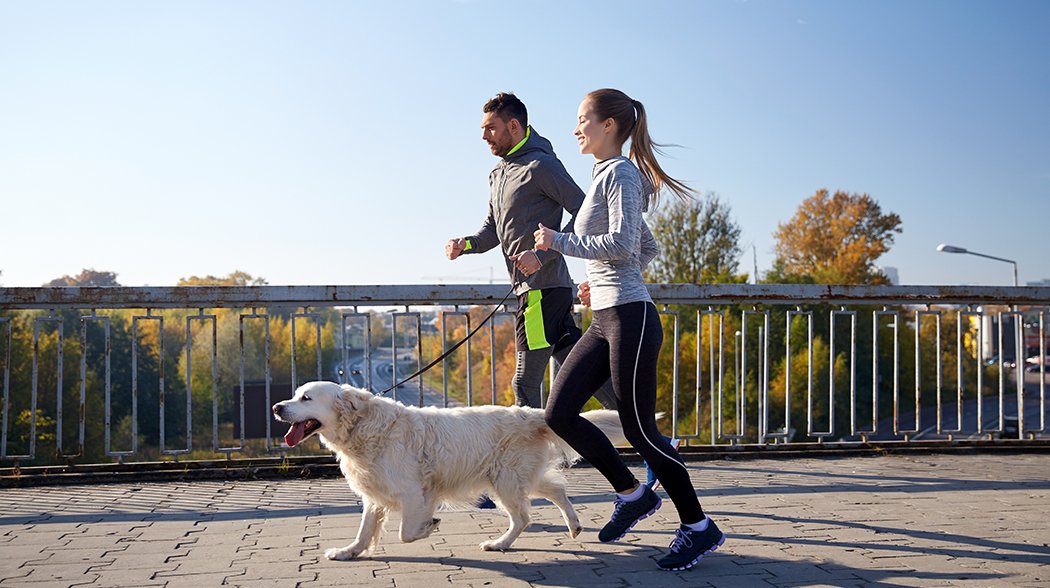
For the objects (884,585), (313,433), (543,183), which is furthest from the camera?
(543,183)

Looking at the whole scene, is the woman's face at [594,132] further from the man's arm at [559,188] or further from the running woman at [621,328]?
the man's arm at [559,188]

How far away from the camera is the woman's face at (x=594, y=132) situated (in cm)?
416

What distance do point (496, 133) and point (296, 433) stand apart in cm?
201

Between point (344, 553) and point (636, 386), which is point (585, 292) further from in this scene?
point (344, 553)

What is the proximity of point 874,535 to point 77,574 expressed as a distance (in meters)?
3.73

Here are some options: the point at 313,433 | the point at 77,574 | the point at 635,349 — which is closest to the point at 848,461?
the point at 635,349

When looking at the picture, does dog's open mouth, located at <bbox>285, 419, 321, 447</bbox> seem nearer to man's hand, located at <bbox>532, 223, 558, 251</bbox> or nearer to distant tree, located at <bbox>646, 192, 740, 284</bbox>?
man's hand, located at <bbox>532, 223, 558, 251</bbox>

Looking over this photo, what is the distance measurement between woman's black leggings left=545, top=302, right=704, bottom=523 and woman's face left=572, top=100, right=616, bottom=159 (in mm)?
754

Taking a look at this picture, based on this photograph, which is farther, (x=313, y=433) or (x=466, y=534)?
(x=466, y=534)

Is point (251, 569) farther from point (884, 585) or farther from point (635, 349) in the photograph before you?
point (884, 585)

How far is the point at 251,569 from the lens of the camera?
3939 mm

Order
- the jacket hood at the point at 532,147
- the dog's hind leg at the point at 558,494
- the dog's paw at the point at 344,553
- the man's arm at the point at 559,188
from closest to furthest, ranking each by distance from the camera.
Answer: the dog's paw at the point at 344,553
the dog's hind leg at the point at 558,494
the man's arm at the point at 559,188
the jacket hood at the point at 532,147

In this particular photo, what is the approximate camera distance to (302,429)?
4.24 metres

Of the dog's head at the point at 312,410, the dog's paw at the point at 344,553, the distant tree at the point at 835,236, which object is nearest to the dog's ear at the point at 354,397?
the dog's head at the point at 312,410
